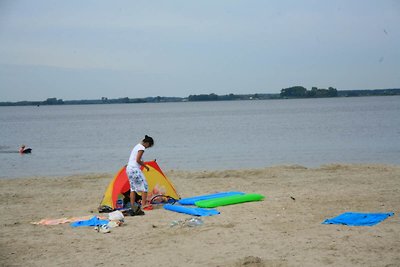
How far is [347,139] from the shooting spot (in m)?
33.3

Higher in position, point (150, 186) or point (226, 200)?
point (150, 186)

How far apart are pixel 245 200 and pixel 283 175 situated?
4.84m

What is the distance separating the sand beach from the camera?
6770 mm

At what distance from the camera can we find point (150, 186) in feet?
36.0

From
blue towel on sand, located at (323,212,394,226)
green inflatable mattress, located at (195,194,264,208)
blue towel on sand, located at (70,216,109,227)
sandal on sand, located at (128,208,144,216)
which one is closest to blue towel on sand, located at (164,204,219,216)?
green inflatable mattress, located at (195,194,264,208)

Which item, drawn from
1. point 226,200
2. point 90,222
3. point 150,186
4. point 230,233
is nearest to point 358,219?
point 230,233

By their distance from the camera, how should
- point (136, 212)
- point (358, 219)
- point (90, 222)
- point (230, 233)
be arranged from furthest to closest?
1. point (136, 212)
2. point (90, 222)
3. point (358, 219)
4. point (230, 233)

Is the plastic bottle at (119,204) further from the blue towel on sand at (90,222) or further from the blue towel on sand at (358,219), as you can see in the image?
the blue towel on sand at (358,219)

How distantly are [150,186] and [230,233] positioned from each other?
132 inches

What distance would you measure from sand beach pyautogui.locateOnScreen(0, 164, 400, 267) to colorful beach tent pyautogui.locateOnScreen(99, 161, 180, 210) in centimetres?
51

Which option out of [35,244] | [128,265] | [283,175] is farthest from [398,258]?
[283,175]

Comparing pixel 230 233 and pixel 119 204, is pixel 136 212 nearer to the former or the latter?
pixel 119 204

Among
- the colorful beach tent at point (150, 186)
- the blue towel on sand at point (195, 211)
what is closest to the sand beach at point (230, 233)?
the blue towel on sand at point (195, 211)

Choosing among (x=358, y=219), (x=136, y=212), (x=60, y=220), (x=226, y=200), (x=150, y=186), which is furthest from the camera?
(x=150, y=186)
